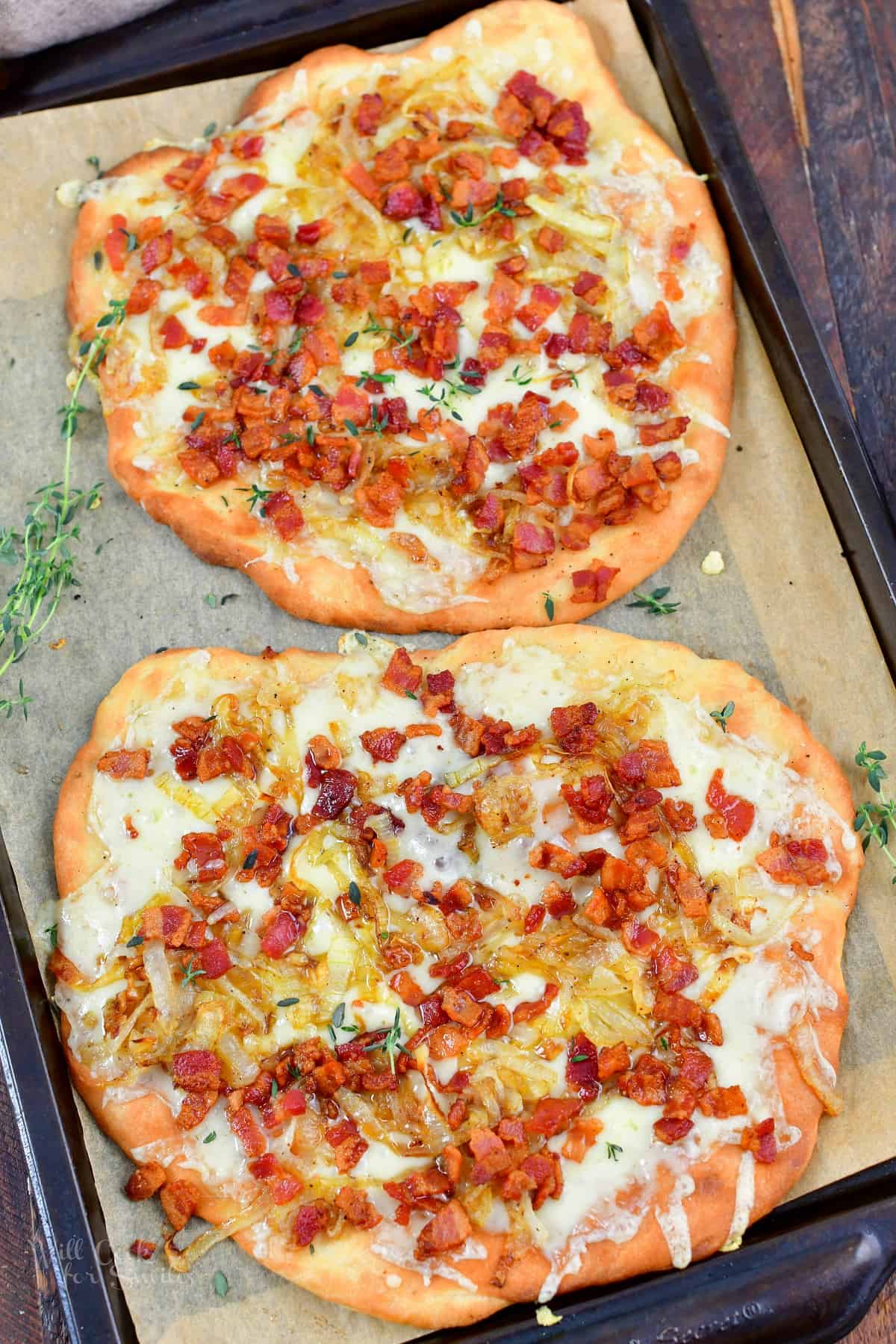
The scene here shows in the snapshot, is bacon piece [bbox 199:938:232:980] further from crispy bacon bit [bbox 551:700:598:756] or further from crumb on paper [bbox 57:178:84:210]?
crumb on paper [bbox 57:178:84:210]

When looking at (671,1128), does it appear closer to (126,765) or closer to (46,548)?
(126,765)

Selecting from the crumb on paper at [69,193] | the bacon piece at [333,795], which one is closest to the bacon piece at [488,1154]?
the bacon piece at [333,795]

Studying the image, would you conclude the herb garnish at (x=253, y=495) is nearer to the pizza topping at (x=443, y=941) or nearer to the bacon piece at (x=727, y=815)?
the pizza topping at (x=443, y=941)

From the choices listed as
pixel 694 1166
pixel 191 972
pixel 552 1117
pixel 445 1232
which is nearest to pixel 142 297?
pixel 191 972

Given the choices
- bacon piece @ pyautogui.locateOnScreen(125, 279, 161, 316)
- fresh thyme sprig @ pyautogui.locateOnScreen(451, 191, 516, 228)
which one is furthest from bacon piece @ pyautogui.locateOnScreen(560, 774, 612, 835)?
bacon piece @ pyautogui.locateOnScreen(125, 279, 161, 316)

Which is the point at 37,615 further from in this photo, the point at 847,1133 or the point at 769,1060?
the point at 847,1133

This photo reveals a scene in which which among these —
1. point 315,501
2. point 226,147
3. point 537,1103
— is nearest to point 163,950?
point 537,1103
